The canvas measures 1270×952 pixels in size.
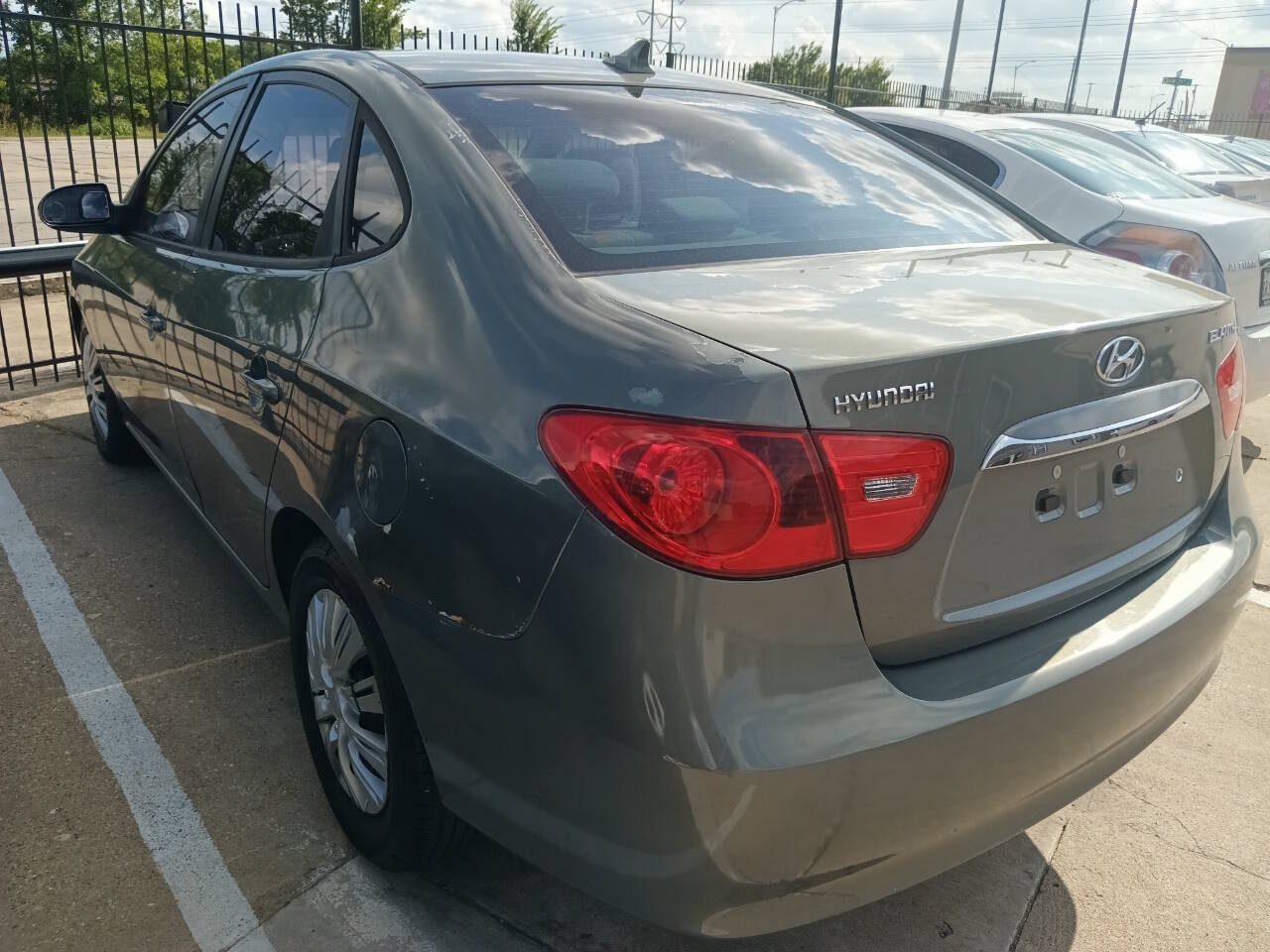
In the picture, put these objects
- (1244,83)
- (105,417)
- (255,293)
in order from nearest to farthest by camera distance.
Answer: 1. (255,293)
2. (105,417)
3. (1244,83)

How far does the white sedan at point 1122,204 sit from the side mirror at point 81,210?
115 inches

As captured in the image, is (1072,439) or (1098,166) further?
(1098,166)

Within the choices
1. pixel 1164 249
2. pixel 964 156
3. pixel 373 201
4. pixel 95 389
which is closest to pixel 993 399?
pixel 373 201

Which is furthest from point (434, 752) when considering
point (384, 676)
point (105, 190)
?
point (105, 190)

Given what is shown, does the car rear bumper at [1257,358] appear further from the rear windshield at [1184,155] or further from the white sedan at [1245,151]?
the white sedan at [1245,151]

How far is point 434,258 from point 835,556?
3.05 feet

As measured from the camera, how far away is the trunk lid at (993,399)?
1572mm

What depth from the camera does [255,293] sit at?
2.48 metres

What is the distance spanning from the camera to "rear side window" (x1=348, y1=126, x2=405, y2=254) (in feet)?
6.95

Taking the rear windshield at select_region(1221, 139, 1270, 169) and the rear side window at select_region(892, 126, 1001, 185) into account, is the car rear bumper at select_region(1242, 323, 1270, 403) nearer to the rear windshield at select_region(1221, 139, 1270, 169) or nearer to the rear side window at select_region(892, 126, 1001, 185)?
the rear side window at select_region(892, 126, 1001, 185)

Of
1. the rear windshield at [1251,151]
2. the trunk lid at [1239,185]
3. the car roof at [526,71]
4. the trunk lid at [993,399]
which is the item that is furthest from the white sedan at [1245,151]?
the trunk lid at [993,399]

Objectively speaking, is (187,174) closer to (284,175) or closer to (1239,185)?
(284,175)

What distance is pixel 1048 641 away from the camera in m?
1.78

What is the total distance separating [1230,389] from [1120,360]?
536mm
